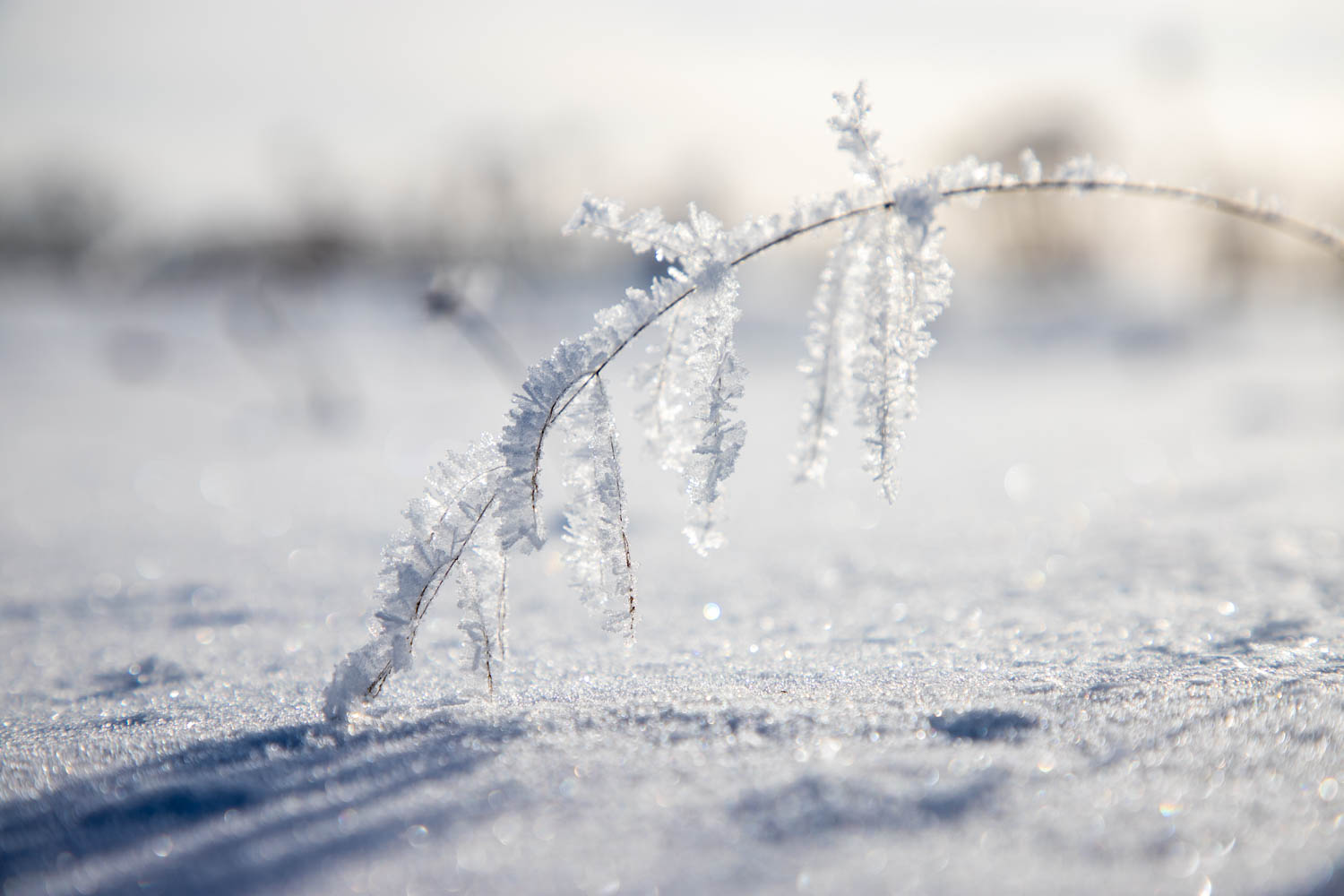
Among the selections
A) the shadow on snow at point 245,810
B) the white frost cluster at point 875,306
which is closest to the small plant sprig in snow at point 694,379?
the white frost cluster at point 875,306

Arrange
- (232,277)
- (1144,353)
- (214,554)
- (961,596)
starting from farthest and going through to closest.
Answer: (232,277), (1144,353), (214,554), (961,596)

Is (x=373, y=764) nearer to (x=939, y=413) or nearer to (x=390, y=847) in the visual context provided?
(x=390, y=847)

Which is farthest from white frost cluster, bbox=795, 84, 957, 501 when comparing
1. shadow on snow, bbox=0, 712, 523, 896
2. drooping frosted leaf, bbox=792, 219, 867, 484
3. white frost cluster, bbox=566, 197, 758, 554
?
shadow on snow, bbox=0, 712, 523, 896

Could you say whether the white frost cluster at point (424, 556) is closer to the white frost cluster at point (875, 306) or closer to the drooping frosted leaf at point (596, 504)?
the drooping frosted leaf at point (596, 504)

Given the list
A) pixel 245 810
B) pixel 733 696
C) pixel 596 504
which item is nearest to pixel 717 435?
pixel 596 504

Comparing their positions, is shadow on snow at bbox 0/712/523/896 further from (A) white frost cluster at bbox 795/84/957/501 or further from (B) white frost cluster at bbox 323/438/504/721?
(A) white frost cluster at bbox 795/84/957/501

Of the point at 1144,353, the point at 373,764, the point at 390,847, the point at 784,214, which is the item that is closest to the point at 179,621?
the point at 373,764
